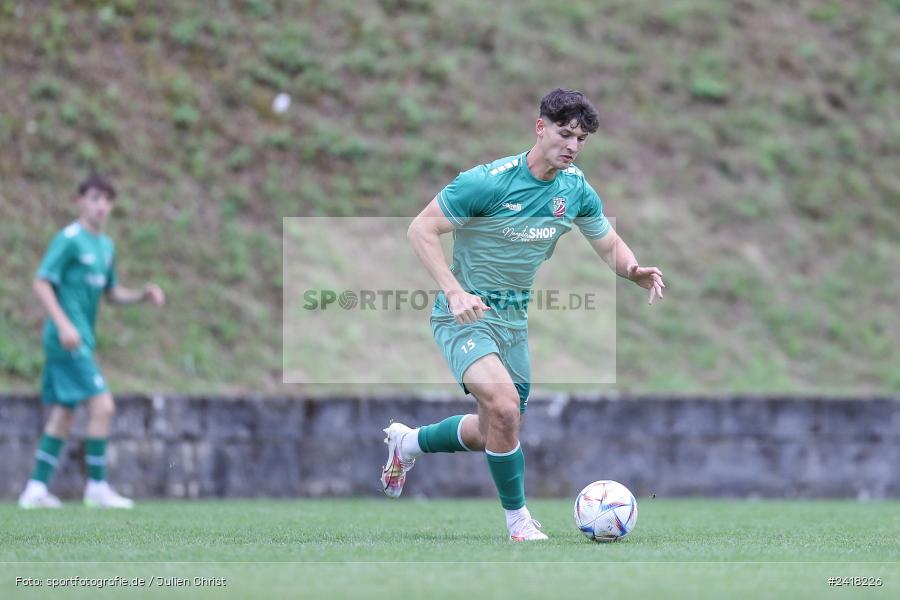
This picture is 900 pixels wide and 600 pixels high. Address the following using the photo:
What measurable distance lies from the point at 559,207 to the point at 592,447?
4.05 meters

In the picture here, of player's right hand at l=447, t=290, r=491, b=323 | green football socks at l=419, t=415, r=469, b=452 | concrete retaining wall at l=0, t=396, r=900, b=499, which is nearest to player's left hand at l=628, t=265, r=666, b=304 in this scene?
player's right hand at l=447, t=290, r=491, b=323

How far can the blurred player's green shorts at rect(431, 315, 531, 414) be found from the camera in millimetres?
5785

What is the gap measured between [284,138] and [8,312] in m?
3.23

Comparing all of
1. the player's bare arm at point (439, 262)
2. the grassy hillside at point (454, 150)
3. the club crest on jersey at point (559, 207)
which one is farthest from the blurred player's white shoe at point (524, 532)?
the grassy hillside at point (454, 150)

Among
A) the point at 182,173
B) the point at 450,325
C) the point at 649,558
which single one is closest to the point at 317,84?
the point at 182,173

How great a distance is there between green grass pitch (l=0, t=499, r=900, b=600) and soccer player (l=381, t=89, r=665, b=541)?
469 millimetres

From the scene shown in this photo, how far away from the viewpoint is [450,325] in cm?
599

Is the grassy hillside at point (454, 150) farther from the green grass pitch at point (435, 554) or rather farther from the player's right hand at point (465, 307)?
the player's right hand at point (465, 307)

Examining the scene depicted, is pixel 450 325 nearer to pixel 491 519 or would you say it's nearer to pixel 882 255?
pixel 491 519

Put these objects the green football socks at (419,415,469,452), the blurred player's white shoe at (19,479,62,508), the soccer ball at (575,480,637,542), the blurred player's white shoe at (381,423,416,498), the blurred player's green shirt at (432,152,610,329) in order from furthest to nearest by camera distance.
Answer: the blurred player's white shoe at (19,479,62,508) < the blurred player's white shoe at (381,423,416,498) < the green football socks at (419,415,469,452) < the blurred player's green shirt at (432,152,610,329) < the soccer ball at (575,480,637,542)

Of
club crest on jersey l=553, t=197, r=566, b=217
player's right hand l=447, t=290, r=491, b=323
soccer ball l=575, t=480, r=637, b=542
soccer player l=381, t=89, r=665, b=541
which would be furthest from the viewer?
club crest on jersey l=553, t=197, r=566, b=217

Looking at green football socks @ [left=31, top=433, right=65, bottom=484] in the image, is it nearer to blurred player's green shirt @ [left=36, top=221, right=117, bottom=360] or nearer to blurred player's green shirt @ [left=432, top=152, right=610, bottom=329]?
blurred player's green shirt @ [left=36, top=221, right=117, bottom=360]

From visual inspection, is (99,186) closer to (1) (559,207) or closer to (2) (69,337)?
(2) (69,337)

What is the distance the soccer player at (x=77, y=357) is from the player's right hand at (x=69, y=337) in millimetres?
257
